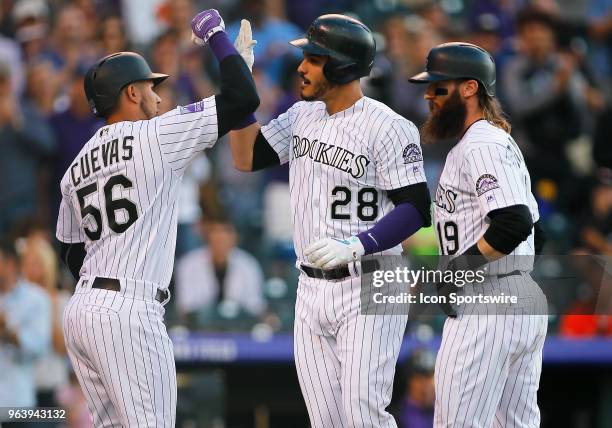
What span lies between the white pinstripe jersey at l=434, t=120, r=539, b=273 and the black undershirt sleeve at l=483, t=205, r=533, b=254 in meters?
0.03

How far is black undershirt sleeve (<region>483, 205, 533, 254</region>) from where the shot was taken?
5.29 metres

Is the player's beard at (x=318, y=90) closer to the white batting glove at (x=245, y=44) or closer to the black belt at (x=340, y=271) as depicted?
the white batting glove at (x=245, y=44)

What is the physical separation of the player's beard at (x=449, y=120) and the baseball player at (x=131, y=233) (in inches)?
33.1

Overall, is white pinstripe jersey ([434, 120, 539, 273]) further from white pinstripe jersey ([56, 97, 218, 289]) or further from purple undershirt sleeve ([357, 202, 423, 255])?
white pinstripe jersey ([56, 97, 218, 289])

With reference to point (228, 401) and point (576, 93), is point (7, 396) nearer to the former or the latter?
point (228, 401)

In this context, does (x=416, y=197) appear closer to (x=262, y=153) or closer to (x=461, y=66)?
(x=461, y=66)

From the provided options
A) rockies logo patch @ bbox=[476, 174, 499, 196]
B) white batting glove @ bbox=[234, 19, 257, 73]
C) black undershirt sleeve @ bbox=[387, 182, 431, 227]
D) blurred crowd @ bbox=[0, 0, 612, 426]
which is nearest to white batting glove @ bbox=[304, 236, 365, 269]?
black undershirt sleeve @ bbox=[387, 182, 431, 227]

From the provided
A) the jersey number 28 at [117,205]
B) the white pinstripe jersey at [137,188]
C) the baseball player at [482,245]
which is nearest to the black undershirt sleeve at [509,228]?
the baseball player at [482,245]

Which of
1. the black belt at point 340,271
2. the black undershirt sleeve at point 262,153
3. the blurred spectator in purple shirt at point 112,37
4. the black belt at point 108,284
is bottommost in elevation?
the black belt at point 108,284

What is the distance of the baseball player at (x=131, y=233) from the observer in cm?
529

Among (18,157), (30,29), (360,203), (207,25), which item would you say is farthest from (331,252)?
(30,29)

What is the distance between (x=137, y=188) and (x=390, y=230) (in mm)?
1078

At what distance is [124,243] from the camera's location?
213 inches

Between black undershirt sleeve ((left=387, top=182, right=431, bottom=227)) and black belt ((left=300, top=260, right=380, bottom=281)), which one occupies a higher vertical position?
black undershirt sleeve ((left=387, top=182, right=431, bottom=227))
